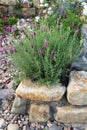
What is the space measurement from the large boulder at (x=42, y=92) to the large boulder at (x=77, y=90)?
95mm

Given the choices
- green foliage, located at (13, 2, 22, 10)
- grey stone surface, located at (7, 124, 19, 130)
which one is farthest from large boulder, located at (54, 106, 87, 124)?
green foliage, located at (13, 2, 22, 10)

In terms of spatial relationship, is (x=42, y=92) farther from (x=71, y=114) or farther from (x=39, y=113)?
(x=71, y=114)

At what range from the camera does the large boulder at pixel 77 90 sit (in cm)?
284

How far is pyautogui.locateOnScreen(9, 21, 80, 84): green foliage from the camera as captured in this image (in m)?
2.95

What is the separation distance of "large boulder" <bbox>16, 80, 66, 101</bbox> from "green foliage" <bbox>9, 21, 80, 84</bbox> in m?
0.07

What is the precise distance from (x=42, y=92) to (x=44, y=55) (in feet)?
1.28

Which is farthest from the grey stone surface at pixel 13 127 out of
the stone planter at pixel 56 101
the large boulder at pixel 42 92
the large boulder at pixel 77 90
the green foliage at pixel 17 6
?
the green foliage at pixel 17 6

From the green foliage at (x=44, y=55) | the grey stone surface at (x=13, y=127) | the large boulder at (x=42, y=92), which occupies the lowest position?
the grey stone surface at (x=13, y=127)

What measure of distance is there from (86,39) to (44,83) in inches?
39.0

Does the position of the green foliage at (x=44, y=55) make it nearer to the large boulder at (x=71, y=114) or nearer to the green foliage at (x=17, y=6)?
the large boulder at (x=71, y=114)

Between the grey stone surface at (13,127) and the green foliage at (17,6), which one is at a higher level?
the green foliage at (17,6)

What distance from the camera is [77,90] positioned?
112 inches

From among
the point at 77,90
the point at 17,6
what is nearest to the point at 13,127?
the point at 77,90

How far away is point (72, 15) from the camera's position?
3.84m
